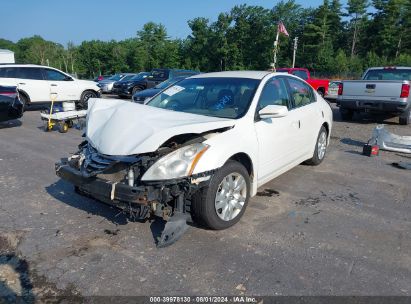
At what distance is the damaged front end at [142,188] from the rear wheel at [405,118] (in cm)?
971

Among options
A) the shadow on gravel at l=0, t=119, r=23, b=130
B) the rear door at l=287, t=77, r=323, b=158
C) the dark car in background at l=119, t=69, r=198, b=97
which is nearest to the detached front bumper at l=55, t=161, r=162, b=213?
Answer: the rear door at l=287, t=77, r=323, b=158

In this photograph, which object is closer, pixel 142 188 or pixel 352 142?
pixel 142 188

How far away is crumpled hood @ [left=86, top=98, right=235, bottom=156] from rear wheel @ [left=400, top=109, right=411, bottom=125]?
29.9ft

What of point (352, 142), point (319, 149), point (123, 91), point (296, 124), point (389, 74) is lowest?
point (352, 142)

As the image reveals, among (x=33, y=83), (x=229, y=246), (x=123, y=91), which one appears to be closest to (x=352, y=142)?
(x=229, y=246)

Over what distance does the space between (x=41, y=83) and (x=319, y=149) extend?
36.9ft

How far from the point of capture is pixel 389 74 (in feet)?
38.3

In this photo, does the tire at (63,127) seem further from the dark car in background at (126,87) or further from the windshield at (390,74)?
the dark car in background at (126,87)

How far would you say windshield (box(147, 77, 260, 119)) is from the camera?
435 centimetres

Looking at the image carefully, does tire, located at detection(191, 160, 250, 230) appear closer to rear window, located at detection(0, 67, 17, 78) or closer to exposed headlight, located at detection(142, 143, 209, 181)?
exposed headlight, located at detection(142, 143, 209, 181)

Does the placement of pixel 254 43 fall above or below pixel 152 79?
above

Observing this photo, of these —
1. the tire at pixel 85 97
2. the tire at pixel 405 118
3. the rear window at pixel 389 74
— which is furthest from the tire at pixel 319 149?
the tire at pixel 85 97

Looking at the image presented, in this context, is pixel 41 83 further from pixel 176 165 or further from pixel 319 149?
pixel 176 165

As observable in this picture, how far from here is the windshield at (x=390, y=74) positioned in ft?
37.4
